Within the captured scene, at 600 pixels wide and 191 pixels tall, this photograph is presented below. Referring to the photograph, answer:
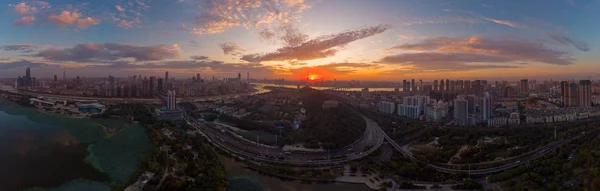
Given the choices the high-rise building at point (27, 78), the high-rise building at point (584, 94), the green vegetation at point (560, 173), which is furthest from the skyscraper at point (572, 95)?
the high-rise building at point (27, 78)

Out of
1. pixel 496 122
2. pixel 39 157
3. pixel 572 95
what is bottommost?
pixel 39 157

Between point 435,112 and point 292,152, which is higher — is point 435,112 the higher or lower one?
the higher one

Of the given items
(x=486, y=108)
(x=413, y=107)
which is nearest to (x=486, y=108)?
(x=486, y=108)

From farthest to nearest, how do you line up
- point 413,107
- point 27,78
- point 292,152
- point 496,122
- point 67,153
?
point 27,78 → point 413,107 → point 496,122 → point 292,152 → point 67,153

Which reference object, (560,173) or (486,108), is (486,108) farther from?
(560,173)

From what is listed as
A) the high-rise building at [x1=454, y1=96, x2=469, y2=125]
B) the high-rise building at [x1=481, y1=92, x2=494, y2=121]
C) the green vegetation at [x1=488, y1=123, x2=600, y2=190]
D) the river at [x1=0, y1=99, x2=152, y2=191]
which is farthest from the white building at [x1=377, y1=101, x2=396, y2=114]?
the river at [x1=0, y1=99, x2=152, y2=191]

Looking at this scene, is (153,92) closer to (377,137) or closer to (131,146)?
(131,146)

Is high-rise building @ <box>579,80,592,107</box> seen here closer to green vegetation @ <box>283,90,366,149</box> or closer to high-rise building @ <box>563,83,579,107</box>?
high-rise building @ <box>563,83,579,107</box>

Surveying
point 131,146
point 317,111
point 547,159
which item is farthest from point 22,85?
point 547,159
